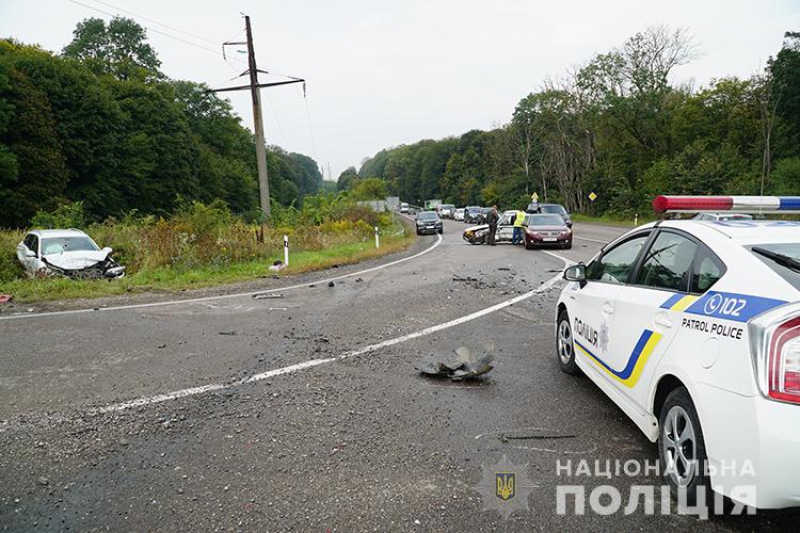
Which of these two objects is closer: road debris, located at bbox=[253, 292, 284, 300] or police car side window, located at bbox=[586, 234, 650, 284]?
police car side window, located at bbox=[586, 234, 650, 284]

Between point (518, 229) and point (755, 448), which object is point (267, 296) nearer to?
point (755, 448)

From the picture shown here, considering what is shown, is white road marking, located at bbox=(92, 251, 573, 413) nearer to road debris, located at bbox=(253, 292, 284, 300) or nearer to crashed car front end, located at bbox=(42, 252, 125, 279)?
road debris, located at bbox=(253, 292, 284, 300)

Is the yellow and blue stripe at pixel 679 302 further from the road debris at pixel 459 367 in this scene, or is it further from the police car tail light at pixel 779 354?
the road debris at pixel 459 367

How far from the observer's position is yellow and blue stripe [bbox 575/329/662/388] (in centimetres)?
303

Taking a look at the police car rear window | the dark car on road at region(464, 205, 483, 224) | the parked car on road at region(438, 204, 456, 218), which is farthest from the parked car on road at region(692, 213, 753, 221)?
the parked car on road at region(438, 204, 456, 218)

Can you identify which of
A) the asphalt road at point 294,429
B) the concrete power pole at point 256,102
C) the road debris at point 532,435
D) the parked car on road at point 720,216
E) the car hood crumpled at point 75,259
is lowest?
the road debris at point 532,435

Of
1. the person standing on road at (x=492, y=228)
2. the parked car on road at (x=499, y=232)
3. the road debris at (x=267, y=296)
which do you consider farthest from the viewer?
the parked car on road at (x=499, y=232)

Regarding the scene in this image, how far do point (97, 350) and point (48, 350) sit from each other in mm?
665

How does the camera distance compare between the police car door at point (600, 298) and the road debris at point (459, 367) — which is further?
the road debris at point (459, 367)

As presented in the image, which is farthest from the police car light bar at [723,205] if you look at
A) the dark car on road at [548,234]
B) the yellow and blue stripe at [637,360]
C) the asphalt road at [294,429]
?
the dark car on road at [548,234]

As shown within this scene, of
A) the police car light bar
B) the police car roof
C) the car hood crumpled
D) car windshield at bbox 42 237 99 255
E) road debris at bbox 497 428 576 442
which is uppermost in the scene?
the police car light bar

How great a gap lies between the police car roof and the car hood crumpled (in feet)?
46.1

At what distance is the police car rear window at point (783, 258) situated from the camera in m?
2.37

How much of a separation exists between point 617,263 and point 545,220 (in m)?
16.8
